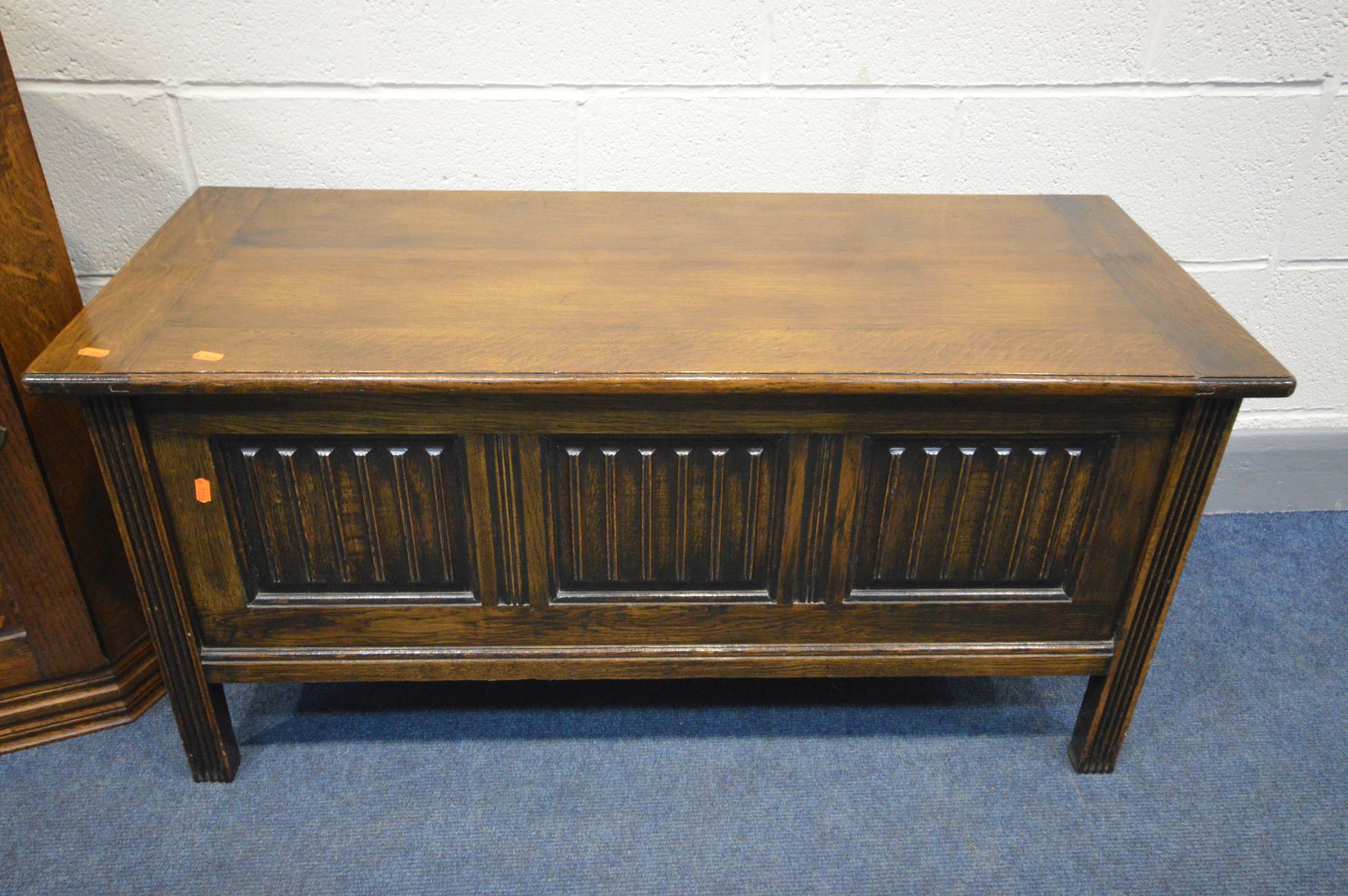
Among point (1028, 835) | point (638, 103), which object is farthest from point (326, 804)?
point (638, 103)

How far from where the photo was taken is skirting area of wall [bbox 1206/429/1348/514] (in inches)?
70.3

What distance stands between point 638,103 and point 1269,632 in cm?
123

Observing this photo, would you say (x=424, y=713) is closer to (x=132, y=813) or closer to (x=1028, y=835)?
(x=132, y=813)

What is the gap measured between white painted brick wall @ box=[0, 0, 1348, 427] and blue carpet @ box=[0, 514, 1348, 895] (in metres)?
0.71

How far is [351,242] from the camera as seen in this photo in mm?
1259

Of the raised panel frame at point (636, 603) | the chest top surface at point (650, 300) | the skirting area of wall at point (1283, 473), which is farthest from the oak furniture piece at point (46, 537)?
the skirting area of wall at point (1283, 473)

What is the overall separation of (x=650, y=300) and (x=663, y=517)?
24 centimetres

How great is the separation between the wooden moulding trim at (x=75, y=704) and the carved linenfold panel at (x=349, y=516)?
1.20ft

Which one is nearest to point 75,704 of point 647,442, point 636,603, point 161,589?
point 161,589

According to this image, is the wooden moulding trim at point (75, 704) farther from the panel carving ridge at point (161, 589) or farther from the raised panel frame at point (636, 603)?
the raised panel frame at point (636, 603)

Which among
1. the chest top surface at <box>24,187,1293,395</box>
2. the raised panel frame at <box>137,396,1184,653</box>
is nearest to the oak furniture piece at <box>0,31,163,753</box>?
the chest top surface at <box>24,187,1293,395</box>

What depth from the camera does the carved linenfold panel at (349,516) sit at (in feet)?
3.57

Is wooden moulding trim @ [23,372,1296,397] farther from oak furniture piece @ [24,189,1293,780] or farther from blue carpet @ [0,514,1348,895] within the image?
blue carpet @ [0,514,1348,895]

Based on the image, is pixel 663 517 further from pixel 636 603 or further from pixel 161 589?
pixel 161 589
